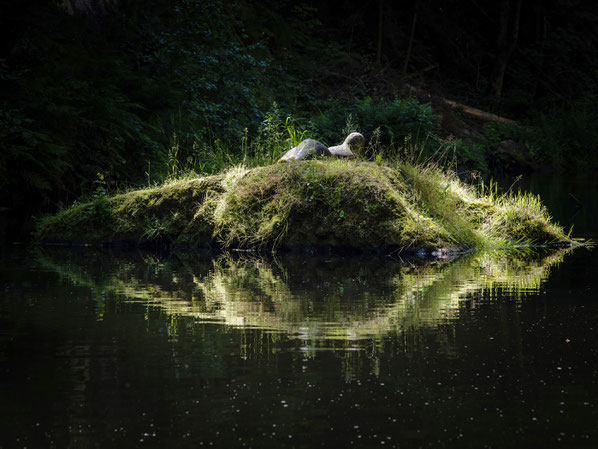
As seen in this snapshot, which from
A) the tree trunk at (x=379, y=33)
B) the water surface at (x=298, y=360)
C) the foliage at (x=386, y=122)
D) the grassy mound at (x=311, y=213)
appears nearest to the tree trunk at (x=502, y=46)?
the tree trunk at (x=379, y=33)

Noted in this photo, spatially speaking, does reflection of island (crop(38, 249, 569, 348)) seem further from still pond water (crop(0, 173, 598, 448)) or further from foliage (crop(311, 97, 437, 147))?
foliage (crop(311, 97, 437, 147))

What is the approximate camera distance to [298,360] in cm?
439

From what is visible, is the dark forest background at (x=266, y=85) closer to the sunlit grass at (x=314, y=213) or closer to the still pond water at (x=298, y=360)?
the sunlit grass at (x=314, y=213)

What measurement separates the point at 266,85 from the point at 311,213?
1170 cm

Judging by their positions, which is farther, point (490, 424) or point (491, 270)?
point (491, 270)

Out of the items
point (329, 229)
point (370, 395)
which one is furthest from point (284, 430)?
point (329, 229)

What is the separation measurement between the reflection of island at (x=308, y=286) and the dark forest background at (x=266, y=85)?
3.26 meters

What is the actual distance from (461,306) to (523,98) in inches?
1067

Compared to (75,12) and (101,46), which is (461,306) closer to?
(101,46)

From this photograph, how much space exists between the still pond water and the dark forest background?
17.3 feet

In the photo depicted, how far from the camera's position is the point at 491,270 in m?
8.18

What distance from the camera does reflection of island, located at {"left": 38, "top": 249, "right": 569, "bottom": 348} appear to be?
5504mm

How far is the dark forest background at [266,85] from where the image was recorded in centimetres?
1250

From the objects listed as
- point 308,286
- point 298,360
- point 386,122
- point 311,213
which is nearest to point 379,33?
point 386,122
